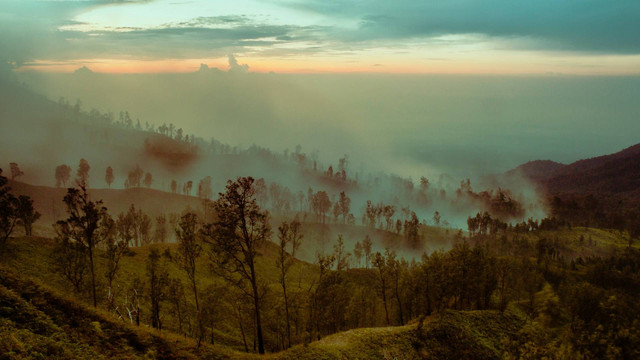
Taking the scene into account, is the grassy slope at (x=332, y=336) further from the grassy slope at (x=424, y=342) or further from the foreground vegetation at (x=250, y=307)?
the foreground vegetation at (x=250, y=307)

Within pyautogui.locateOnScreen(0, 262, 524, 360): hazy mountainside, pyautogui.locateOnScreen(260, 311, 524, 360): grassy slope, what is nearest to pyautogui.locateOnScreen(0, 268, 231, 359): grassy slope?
pyautogui.locateOnScreen(0, 262, 524, 360): hazy mountainside

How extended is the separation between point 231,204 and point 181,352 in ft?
49.8

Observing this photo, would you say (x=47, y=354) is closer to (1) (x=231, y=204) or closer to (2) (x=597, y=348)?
(1) (x=231, y=204)

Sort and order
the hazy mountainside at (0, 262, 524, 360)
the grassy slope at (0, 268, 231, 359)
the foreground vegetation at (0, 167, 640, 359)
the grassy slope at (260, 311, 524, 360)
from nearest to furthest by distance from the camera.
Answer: the grassy slope at (0, 268, 231, 359)
the hazy mountainside at (0, 262, 524, 360)
the foreground vegetation at (0, 167, 640, 359)
the grassy slope at (260, 311, 524, 360)

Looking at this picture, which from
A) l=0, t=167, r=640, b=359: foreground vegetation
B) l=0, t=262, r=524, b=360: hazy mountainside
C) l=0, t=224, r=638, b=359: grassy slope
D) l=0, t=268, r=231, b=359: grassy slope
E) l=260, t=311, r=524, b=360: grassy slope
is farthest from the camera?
l=260, t=311, r=524, b=360: grassy slope

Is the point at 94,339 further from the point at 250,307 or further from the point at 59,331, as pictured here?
the point at 250,307

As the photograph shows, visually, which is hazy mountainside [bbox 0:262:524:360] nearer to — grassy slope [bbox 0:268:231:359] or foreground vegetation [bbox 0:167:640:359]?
grassy slope [bbox 0:268:231:359]

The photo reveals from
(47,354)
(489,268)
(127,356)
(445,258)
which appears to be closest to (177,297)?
(127,356)

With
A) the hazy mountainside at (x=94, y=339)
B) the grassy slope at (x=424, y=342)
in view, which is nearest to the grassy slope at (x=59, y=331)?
the hazy mountainside at (x=94, y=339)

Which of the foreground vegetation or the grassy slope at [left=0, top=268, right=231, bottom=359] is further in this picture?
the foreground vegetation

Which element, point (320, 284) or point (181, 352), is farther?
point (320, 284)

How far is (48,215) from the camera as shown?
192500 mm

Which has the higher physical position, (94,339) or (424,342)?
(94,339)

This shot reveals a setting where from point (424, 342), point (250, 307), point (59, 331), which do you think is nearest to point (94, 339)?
point (59, 331)
